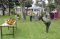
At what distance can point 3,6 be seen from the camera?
3569 cm

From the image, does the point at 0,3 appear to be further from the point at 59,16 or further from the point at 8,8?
the point at 59,16

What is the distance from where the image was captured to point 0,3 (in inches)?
1395

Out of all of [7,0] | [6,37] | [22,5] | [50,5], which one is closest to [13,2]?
[7,0]

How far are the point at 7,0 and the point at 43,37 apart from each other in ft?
77.7

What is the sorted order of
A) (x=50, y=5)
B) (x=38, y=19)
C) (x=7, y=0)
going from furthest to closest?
(x=7, y=0), (x=50, y=5), (x=38, y=19)

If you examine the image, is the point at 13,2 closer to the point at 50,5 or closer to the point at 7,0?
the point at 7,0

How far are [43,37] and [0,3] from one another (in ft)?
83.8

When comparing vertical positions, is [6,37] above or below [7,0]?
below

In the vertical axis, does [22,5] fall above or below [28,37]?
above

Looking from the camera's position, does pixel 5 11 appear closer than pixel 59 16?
No

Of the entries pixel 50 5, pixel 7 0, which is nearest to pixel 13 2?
pixel 7 0

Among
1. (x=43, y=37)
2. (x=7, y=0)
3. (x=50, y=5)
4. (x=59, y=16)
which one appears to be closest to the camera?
(x=43, y=37)

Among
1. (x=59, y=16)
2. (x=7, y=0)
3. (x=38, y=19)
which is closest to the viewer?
(x=38, y=19)

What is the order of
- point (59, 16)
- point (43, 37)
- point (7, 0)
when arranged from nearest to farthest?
point (43, 37), point (59, 16), point (7, 0)
